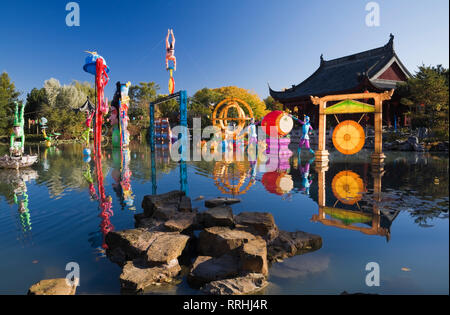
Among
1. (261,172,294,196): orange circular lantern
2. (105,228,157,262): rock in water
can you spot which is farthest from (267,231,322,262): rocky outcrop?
(261,172,294,196): orange circular lantern

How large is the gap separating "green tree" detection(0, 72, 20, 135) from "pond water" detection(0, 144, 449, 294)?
28041mm

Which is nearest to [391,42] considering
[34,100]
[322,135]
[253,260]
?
[322,135]

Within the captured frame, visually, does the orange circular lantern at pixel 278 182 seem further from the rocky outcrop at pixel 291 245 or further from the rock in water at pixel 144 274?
the rock in water at pixel 144 274

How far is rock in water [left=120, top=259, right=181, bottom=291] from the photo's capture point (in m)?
3.16

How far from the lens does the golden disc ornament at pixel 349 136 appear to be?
1153cm

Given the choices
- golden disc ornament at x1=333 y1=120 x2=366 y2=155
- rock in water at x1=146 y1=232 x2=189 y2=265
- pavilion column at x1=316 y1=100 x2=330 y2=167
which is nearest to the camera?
rock in water at x1=146 y1=232 x2=189 y2=265

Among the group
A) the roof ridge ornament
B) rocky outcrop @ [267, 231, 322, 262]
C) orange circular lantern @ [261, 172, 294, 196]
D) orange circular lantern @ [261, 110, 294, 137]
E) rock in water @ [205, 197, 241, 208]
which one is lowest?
rocky outcrop @ [267, 231, 322, 262]

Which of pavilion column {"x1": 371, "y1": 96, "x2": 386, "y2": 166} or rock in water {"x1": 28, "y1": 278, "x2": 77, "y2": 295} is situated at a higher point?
pavilion column {"x1": 371, "y1": 96, "x2": 386, "y2": 166}

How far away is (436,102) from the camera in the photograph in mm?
16328

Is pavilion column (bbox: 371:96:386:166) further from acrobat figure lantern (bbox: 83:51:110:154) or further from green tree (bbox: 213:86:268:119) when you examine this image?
green tree (bbox: 213:86:268:119)

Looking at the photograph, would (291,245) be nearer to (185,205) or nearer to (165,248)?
(165,248)

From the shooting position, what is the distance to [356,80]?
23.7 meters

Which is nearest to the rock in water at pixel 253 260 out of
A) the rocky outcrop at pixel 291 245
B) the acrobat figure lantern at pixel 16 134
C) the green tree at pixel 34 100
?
the rocky outcrop at pixel 291 245

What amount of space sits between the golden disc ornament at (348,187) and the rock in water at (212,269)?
3.59 meters
